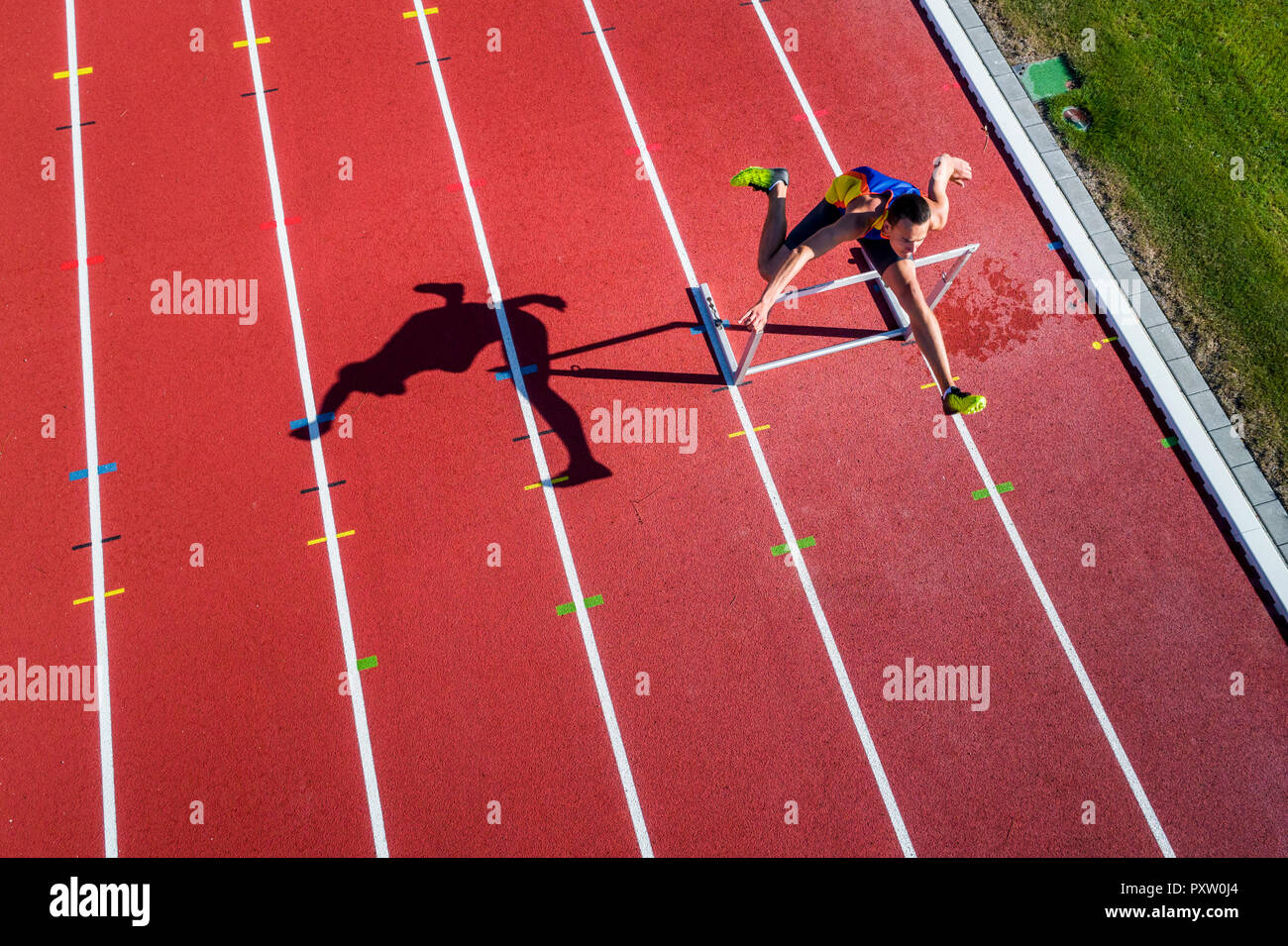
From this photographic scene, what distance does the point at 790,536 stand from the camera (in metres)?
6.98

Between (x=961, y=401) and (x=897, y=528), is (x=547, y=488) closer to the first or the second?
(x=897, y=528)

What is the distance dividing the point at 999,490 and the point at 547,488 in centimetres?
405

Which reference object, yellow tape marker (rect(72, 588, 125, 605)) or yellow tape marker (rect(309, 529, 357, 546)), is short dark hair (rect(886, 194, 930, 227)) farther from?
yellow tape marker (rect(72, 588, 125, 605))

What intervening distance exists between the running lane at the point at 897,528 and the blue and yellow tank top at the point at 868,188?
156 cm

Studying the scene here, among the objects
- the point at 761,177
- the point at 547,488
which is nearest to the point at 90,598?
the point at 547,488

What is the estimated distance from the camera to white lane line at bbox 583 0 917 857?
625 cm

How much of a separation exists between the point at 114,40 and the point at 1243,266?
12.3m

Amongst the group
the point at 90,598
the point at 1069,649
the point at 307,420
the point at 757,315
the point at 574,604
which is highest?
the point at 757,315

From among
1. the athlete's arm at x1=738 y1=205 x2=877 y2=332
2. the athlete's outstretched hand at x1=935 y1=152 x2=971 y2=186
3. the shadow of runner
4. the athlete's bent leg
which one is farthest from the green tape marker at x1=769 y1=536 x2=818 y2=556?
the athlete's outstretched hand at x1=935 y1=152 x2=971 y2=186

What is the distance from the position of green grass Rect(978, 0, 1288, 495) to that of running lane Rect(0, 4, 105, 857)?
10228 mm

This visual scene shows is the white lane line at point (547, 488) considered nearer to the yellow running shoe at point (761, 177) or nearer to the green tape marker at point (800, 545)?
the green tape marker at point (800, 545)

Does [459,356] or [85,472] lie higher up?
[459,356]
